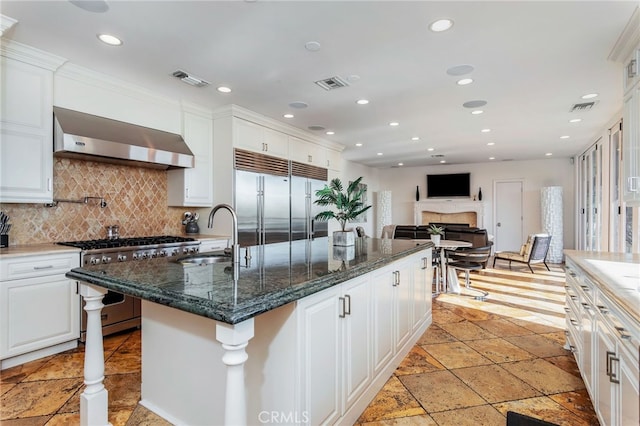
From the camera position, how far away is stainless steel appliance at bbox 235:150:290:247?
4438mm

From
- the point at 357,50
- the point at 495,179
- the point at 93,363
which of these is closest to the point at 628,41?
the point at 357,50

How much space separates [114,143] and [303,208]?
116 inches

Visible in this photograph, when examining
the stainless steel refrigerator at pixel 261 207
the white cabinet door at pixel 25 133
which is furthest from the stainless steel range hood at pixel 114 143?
the stainless steel refrigerator at pixel 261 207

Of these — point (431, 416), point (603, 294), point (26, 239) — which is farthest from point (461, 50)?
point (26, 239)

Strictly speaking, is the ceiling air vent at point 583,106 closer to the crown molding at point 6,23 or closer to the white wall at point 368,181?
the white wall at point 368,181

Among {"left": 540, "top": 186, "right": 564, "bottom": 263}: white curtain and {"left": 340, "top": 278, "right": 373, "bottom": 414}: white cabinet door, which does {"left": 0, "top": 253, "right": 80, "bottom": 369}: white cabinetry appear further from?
{"left": 540, "top": 186, "right": 564, "bottom": 263}: white curtain

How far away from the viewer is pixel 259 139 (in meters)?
4.74

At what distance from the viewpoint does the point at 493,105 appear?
4.27 meters

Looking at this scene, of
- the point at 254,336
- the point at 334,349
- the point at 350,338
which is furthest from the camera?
the point at 350,338

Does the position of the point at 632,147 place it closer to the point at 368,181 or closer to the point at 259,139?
the point at 259,139

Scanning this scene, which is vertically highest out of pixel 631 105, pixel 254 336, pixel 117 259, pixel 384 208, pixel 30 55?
pixel 30 55

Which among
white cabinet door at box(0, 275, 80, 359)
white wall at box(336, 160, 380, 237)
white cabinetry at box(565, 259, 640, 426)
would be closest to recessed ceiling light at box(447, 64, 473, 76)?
white cabinetry at box(565, 259, 640, 426)

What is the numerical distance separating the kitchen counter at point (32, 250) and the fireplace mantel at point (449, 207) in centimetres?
897

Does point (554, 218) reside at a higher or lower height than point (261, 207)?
lower
